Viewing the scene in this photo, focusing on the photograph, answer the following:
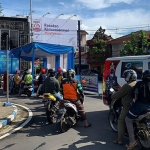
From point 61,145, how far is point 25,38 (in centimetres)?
2518

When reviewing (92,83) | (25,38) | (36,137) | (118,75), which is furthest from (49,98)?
(25,38)

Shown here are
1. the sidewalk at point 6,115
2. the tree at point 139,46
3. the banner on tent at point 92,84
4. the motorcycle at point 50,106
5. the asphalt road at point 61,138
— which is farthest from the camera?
the tree at point 139,46

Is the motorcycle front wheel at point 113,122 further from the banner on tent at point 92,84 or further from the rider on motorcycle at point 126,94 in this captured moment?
the banner on tent at point 92,84

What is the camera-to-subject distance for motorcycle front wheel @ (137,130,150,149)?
4.82m

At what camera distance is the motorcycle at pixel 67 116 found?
6447mm

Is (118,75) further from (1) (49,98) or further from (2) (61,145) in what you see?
(2) (61,145)

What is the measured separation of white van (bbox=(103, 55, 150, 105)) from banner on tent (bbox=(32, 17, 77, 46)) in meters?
28.6

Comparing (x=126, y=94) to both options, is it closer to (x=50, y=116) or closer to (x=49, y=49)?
(x=50, y=116)

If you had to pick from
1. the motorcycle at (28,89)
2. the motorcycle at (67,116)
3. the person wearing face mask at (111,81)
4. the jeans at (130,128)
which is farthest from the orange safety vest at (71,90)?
the motorcycle at (28,89)

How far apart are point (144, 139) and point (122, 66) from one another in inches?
152

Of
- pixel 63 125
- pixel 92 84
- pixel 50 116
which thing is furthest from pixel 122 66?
pixel 92 84

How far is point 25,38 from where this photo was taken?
2936 centimetres

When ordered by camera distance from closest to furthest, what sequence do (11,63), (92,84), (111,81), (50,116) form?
(50,116)
(111,81)
(92,84)
(11,63)

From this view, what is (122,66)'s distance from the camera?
27.7 feet
